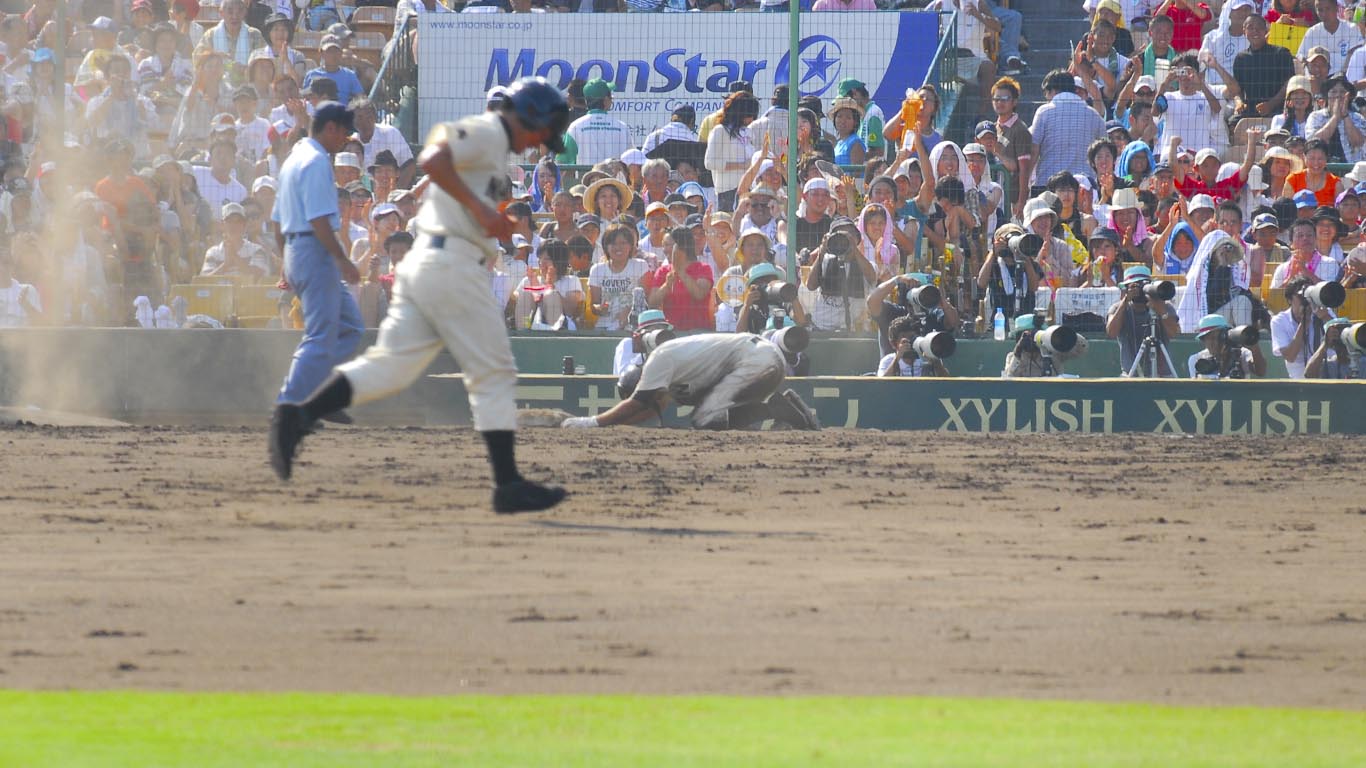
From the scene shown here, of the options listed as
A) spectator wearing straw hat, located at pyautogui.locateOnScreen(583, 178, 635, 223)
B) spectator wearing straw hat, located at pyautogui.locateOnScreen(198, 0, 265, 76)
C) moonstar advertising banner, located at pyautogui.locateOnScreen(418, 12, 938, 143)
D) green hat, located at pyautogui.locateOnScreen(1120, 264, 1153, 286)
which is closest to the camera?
green hat, located at pyautogui.locateOnScreen(1120, 264, 1153, 286)

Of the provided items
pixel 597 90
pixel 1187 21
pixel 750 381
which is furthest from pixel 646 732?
pixel 1187 21

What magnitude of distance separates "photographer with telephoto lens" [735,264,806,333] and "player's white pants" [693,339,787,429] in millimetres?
1349

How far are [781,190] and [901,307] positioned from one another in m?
1.83

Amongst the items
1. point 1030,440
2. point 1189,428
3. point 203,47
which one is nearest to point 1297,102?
point 1189,428

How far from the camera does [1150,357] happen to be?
15.0 metres

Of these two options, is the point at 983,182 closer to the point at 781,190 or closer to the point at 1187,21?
the point at 781,190

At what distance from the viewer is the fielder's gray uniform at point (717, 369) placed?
13.2m

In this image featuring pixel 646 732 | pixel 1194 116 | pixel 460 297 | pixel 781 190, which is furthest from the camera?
pixel 1194 116

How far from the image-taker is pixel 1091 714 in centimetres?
580

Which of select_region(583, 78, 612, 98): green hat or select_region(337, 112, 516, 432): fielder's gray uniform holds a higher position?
Answer: select_region(583, 78, 612, 98): green hat

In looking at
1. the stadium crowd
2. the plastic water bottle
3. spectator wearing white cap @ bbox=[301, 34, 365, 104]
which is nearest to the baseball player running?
the stadium crowd

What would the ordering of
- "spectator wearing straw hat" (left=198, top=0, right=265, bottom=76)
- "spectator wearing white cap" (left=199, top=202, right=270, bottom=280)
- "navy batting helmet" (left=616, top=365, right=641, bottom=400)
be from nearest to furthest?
"navy batting helmet" (left=616, top=365, right=641, bottom=400)
"spectator wearing white cap" (left=199, top=202, right=270, bottom=280)
"spectator wearing straw hat" (left=198, top=0, right=265, bottom=76)

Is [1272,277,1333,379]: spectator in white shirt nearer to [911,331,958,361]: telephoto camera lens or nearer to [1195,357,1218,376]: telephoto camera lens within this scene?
[1195,357,1218,376]: telephoto camera lens

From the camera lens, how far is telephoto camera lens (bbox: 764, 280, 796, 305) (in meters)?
14.9
